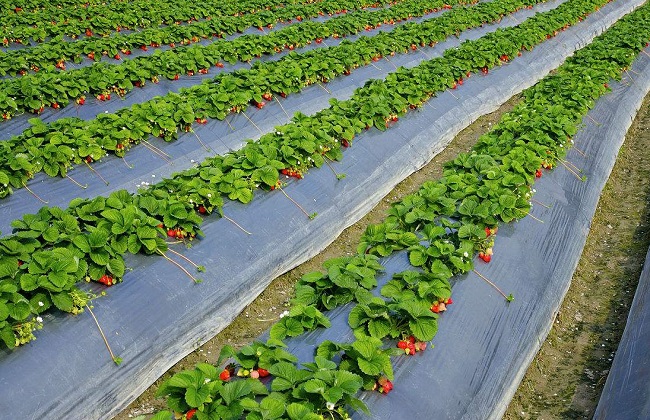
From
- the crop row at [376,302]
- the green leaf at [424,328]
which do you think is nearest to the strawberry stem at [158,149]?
the crop row at [376,302]

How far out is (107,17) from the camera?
13.7 meters

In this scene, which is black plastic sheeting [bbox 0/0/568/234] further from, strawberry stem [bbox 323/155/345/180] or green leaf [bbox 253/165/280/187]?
strawberry stem [bbox 323/155/345/180]

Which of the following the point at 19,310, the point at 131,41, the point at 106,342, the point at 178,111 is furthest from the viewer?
the point at 131,41

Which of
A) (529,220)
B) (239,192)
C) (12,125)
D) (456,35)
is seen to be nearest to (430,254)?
(529,220)

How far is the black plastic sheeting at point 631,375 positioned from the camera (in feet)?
13.9

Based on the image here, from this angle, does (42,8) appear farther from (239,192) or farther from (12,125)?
(239,192)

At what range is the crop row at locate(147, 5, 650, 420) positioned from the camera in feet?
11.7

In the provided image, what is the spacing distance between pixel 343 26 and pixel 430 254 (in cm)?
1030

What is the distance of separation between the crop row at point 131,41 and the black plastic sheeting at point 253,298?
4.07 meters

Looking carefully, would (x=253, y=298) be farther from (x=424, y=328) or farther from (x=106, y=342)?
(x=424, y=328)

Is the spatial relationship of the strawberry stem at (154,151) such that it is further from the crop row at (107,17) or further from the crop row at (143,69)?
the crop row at (107,17)

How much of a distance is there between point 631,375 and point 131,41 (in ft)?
35.2

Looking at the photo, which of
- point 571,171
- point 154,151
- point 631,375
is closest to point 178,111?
point 154,151

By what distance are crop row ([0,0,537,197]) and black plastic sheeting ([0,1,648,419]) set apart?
37 cm
